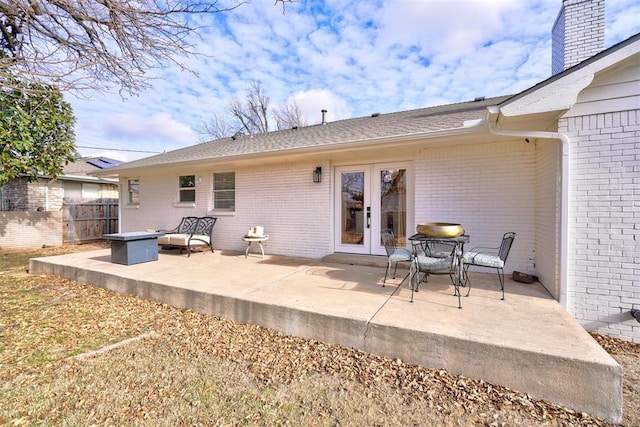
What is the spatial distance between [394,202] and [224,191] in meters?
5.05

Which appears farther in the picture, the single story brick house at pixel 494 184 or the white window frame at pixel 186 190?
the white window frame at pixel 186 190

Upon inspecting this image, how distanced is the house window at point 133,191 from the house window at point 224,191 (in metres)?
4.10

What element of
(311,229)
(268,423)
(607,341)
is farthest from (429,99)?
(268,423)

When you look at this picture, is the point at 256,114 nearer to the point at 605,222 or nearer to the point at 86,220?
the point at 86,220

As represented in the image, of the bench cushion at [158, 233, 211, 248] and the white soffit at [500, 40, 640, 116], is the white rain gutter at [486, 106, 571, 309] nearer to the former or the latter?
the white soffit at [500, 40, 640, 116]

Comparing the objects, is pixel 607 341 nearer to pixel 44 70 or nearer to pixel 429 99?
pixel 44 70

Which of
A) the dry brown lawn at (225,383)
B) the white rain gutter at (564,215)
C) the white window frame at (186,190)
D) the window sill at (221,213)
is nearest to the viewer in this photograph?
the dry brown lawn at (225,383)

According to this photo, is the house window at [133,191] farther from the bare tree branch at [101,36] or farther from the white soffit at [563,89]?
the white soffit at [563,89]

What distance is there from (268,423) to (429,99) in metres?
12.4

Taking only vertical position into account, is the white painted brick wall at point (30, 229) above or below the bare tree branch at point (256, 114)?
below

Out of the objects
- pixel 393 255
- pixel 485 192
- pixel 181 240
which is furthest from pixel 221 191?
pixel 485 192

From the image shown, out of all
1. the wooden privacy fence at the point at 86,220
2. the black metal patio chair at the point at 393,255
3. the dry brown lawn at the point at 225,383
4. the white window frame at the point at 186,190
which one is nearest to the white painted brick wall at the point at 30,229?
the wooden privacy fence at the point at 86,220

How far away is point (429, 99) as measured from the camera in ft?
38.3

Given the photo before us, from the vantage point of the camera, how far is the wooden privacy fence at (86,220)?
1127cm
